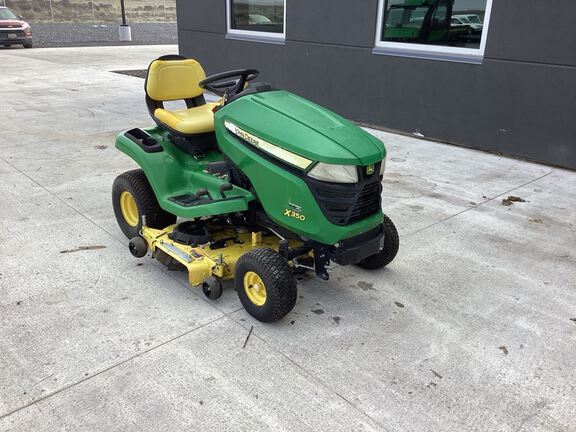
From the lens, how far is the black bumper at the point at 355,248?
2613 mm

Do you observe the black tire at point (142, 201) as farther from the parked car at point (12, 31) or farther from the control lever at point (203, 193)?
the parked car at point (12, 31)

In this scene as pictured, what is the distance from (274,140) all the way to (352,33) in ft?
17.3

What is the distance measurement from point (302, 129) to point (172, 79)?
1370 millimetres

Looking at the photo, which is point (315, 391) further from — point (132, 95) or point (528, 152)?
point (132, 95)

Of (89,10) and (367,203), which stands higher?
(89,10)

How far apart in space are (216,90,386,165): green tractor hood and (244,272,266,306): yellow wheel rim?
723 millimetres

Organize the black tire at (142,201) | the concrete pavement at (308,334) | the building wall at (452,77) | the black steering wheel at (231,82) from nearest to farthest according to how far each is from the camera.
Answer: the concrete pavement at (308,334), the black steering wheel at (231,82), the black tire at (142,201), the building wall at (452,77)

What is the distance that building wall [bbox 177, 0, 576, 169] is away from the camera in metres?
5.51

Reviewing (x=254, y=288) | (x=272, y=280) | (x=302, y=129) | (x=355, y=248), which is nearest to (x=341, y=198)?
(x=355, y=248)

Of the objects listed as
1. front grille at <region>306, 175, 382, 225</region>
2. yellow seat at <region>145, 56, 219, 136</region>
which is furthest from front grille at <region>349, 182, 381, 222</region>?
yellow seat at <region>145, 56, 219, 136</region>

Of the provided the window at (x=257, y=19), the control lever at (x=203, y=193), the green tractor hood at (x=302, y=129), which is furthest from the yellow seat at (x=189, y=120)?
the window at (x=257, y=19)

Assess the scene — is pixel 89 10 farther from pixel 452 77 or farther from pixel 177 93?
pixel 177 93

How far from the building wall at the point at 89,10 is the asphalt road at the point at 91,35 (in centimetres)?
319

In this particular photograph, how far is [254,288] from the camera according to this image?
9.03ft
